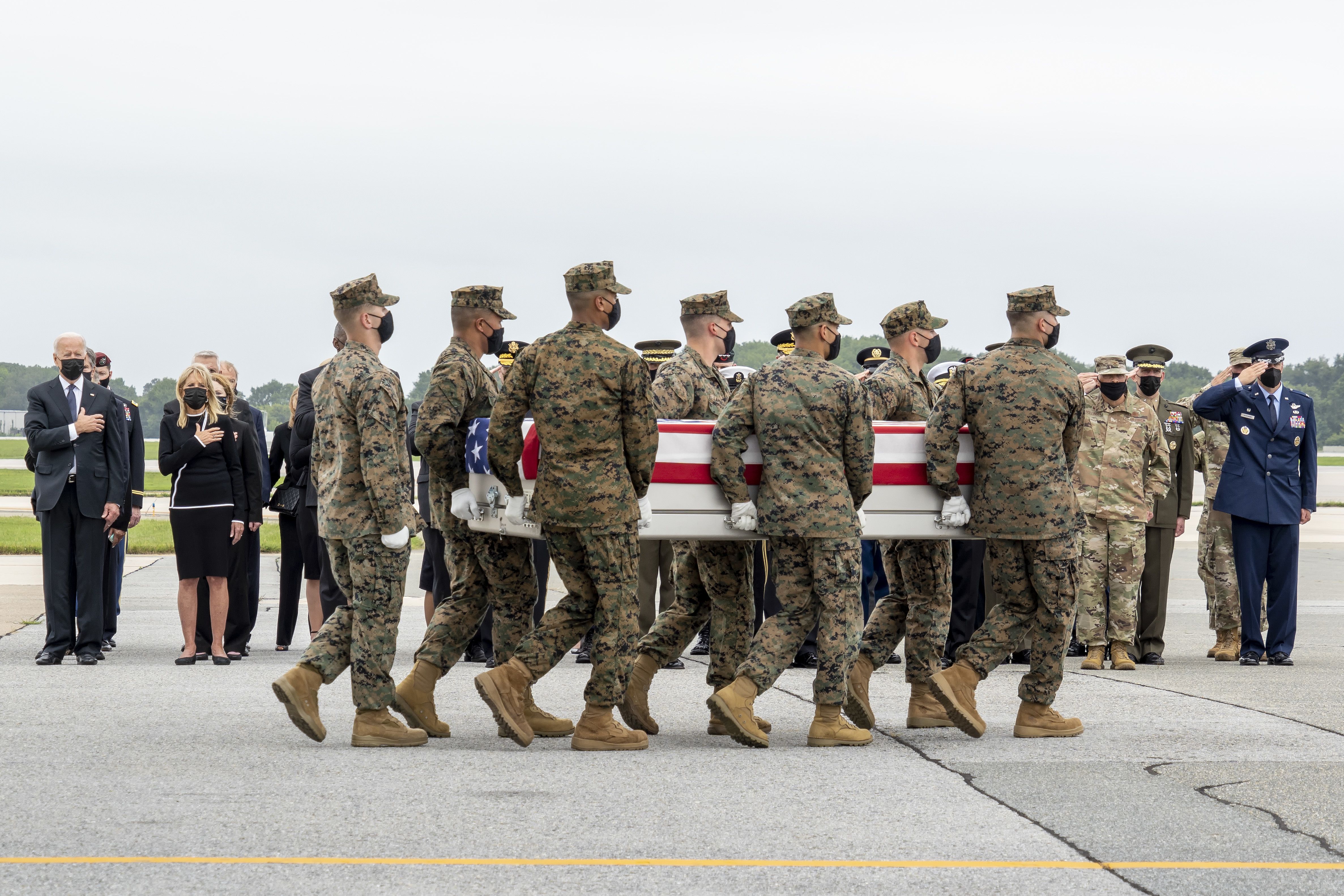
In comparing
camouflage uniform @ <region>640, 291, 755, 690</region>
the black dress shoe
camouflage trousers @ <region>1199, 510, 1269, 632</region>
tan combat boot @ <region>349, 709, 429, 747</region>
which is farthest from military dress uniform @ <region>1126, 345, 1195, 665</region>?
tan combat boot @ <region>349, 709, 429, 747</region>

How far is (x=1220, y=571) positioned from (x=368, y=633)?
6.82 meters

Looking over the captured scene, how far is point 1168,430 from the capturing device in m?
10.6

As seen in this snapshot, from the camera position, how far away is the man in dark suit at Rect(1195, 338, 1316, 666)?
1012cm

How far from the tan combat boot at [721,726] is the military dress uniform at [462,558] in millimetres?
649

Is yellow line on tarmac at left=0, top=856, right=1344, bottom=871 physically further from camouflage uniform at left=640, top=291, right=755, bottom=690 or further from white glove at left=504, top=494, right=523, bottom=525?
camouflage uniform at left=640, top=291, right=755, bottom=690

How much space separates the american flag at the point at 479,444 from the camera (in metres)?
6.68

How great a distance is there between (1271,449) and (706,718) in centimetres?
499

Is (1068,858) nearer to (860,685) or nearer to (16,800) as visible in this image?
(860,685)

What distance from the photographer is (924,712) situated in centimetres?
727

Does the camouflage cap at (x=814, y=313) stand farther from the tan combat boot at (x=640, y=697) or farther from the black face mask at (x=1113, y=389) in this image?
the black face mask at (x=1113, y=389)

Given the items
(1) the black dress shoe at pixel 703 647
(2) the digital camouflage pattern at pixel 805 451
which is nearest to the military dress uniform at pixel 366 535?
(2) the digital camouflage pattern at pixel 805 451

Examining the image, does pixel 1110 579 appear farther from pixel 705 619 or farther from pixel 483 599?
pixel 483 599

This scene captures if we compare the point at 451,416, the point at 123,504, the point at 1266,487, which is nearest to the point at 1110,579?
the point at 1266,487

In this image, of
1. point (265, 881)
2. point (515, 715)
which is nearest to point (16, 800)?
point (265, 881)
